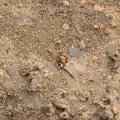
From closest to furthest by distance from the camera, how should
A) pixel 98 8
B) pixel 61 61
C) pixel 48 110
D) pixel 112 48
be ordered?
pixel 48 110, pixel 61 61, pixel 112 48, pixel 98 8

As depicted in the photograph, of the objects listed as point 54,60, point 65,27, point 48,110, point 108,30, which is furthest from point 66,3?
point 48,110

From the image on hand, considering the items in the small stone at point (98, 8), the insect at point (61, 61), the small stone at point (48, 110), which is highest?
the small stone at point (98, 8)

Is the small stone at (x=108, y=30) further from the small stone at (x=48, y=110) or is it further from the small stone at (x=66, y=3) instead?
the small stone at (x=48, y=110)

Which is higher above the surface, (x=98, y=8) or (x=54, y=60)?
(x=98, y=8)

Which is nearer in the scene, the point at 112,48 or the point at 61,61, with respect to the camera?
the point at 61,61

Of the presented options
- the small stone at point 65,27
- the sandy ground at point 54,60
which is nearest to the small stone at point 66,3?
the sandy ground at point 54,60

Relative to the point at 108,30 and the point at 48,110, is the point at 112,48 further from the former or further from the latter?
the point at 48,110

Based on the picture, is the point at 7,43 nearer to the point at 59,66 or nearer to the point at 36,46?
the point at 36,46

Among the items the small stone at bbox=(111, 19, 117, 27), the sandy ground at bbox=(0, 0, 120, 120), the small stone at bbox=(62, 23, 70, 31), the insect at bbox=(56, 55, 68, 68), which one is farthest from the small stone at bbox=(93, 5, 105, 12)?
the insect at bbox=(56, 55, 68, 68)
